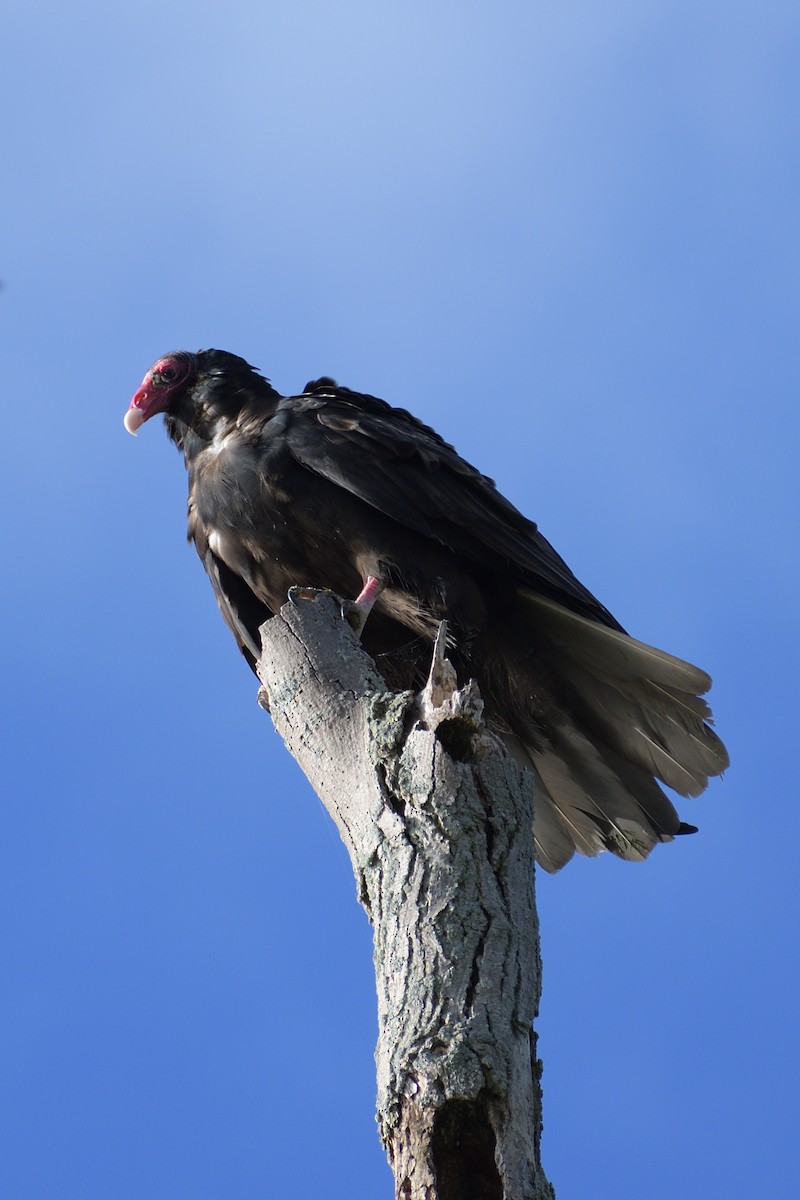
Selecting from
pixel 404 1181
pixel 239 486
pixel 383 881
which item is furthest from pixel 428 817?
pixel 239 486

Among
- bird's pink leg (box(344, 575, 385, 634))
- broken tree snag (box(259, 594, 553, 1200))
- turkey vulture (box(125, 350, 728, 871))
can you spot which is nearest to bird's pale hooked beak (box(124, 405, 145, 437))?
turkey vulture (box(125, 350, 728, 871))

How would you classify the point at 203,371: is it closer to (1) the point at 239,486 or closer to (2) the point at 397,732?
(1) the point at 239,486

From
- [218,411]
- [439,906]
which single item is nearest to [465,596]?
[218,411]

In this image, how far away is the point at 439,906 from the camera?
2.26 metres

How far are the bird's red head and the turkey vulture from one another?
1.99 ft

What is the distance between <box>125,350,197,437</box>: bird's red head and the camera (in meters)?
4.91

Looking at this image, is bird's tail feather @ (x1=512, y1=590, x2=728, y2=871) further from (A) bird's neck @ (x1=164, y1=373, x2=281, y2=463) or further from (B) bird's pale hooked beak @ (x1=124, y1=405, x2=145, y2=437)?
(B) bird's pale hooked beak @ (x1=124, y1=405, x2=145, y2=437)

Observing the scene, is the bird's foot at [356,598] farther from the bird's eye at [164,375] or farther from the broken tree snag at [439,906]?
the bird's eye at [164,375]

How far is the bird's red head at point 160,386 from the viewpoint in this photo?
491 cm

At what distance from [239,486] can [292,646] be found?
1.29m

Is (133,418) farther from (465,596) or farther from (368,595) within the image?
(465,596)

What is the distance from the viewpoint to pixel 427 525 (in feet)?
13.3

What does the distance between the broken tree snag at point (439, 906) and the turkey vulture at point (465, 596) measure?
3.53 ft

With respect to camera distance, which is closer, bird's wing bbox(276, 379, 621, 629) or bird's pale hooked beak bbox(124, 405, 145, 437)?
bird's wing bbox(276, 379, 621, 629)
